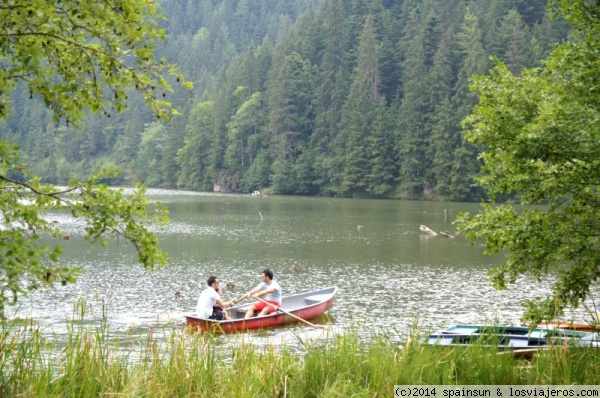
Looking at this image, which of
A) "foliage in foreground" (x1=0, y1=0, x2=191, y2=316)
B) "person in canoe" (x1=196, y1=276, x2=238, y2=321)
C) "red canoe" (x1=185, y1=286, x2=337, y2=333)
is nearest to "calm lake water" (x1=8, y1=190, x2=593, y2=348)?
"red canoe" (x1=185, y1=286, x2=337, y2=333)

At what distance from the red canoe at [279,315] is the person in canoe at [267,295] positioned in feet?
1.00

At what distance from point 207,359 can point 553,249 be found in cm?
482

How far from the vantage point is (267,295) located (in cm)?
1741

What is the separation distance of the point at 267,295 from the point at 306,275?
877 cm

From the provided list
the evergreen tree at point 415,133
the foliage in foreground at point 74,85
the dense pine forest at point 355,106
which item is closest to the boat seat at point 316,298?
the foliage in foreground at point 74,85

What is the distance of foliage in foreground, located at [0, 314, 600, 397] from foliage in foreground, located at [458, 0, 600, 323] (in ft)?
6.29

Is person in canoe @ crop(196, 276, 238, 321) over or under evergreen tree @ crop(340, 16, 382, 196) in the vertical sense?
under

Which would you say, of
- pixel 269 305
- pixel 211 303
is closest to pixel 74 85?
pixel 211 303

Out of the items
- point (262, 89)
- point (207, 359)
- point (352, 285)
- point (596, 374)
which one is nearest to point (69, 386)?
point (207, 359)

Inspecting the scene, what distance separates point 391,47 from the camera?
314ft

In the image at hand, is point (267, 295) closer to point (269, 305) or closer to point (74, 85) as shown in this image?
point (269, 305)

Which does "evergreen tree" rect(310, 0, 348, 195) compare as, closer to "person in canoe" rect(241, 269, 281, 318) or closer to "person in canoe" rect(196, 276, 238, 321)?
"person in canoe" rect(241, 269, 281, 318)

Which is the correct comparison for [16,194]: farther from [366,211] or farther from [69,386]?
[366,211]

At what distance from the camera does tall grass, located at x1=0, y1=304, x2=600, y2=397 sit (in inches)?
237
